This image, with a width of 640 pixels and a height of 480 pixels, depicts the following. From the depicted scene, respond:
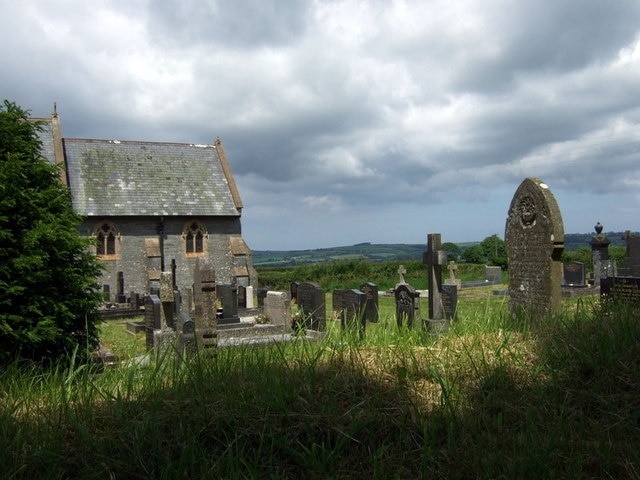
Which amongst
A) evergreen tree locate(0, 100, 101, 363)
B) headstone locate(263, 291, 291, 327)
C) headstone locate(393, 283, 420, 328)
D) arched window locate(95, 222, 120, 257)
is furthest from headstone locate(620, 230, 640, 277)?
arched window locate(95, 222, 120, 257)

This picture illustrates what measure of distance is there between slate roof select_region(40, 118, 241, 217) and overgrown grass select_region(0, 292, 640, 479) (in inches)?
1110

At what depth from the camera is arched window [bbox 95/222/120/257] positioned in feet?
99.9

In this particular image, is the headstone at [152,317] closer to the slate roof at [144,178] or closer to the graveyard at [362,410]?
the graveyard at [362,410]

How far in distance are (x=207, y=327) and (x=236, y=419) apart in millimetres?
6740

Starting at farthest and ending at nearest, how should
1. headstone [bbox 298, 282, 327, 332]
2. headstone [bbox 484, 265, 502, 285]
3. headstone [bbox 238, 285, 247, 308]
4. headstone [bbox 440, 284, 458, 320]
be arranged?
headstone [bbox 484, 265, 502, 285] < headstone [bbox 238, 285, 247, 308] < headstone [bbox 298, 282, 327, 332] < headstone [bbox 440, 284, 458, 320]

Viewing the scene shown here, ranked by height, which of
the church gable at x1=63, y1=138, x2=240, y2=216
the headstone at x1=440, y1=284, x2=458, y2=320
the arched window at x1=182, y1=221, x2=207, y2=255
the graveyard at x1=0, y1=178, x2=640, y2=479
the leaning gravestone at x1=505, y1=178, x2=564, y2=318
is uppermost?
the church gable at x1=63, y1=138, x2=240, y2=216

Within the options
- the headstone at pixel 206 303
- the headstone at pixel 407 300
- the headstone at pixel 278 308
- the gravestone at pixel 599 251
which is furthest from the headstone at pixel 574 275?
the headstone at pixel 206 303

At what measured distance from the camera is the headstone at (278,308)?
1520cm

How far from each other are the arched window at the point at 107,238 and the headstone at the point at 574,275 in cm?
2356

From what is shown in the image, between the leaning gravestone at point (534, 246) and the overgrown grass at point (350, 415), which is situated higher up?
the leaning gravestone at point (534, 246)

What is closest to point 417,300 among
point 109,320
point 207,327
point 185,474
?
point 207,327

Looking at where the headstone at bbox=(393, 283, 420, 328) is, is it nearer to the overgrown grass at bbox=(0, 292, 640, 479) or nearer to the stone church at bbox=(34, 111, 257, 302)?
the overgrown grass at bbox=(0, 292, 640, 479)

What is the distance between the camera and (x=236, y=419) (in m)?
3.19

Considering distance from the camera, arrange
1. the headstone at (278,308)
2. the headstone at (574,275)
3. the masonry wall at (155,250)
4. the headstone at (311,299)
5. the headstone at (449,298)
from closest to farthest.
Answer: the headstone at (449,298)
the headstone at (311,299)
the headstone at (278,308)
the headstone at (574,275)
the masonry wall at (155,250)
